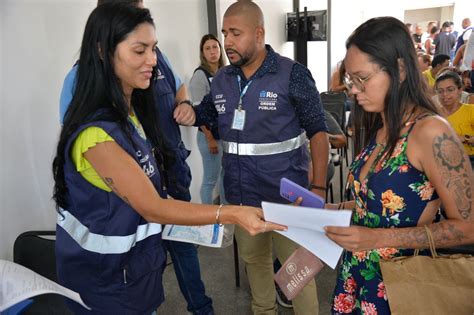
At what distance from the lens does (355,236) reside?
3.50 feet

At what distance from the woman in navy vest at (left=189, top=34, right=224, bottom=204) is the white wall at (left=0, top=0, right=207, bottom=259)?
1.04 metres

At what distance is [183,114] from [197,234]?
0.62 meters

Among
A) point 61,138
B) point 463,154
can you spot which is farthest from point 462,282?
point 61,138

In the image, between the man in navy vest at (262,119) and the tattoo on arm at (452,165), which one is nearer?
the tattoo on arm at (452,165)

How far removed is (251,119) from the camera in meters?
1.75

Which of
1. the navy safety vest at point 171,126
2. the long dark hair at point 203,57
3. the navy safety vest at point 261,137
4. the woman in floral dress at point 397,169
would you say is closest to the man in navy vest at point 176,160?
the navy safety vest at point 171,126

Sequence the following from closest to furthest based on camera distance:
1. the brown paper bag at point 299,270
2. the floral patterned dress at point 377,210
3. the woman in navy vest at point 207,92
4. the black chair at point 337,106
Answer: the floral patterned dress at point 377,210, the brown paper bag at point 299,270, the woman in navy vest at point 207,92, the black chair at point 337,106

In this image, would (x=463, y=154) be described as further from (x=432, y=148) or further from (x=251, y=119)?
(x=251, y=119)

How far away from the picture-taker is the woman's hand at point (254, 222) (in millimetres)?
1224

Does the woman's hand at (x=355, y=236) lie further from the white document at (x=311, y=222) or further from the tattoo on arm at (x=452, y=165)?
the tattoo on arm at (x=452, y=165)

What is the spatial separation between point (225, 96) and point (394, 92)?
87 cm

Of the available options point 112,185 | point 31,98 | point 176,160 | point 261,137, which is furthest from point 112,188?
point 31,98

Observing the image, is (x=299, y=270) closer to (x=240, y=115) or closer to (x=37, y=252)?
(x=240, y=115)

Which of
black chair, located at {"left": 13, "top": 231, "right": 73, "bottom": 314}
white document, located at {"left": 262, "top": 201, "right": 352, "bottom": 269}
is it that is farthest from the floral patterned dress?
black chair, located at {"left": 13, "top": 231, "right": 73, "bottom": 314}
